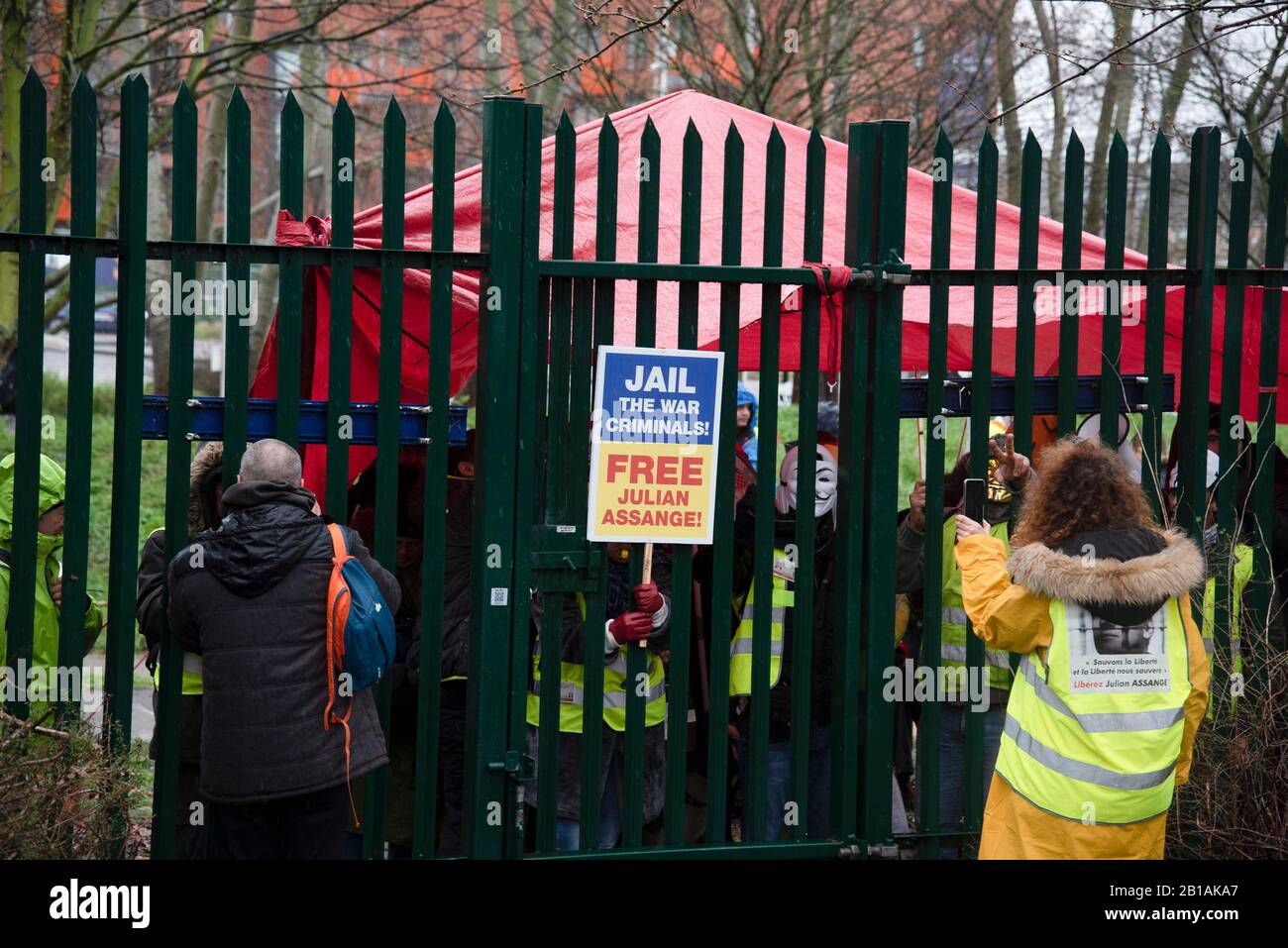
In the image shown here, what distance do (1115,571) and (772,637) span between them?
154 centimetres

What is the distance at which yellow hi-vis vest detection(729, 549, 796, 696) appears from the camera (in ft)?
17.2

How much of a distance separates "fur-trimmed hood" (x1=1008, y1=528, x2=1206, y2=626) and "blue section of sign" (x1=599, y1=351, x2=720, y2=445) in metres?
1.10

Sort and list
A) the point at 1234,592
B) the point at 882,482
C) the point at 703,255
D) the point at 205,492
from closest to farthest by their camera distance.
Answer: the point at 882,482, the point at 205,492, the point at 1234,592, the point at 703,255

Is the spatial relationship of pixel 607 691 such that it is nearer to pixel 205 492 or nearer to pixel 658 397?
pixel 658 397

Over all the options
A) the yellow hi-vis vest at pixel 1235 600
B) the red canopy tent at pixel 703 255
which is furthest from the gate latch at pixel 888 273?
the yellow hi-vis vest at pixel 1235 600

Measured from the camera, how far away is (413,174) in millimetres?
25719

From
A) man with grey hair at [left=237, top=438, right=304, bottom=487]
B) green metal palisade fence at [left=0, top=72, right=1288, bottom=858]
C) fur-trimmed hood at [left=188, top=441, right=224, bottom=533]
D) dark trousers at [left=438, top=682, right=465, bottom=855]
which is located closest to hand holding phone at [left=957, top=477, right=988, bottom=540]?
green metal palisade fence at [left=0, top=72, right=1288, bottom=858]

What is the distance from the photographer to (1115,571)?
416 cm

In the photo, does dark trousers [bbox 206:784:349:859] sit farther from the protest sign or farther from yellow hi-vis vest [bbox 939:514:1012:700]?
yellow hi-vis vest [bbox 939:514:1012:700]

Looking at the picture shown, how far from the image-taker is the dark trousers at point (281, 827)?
4.41 m

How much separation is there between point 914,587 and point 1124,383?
105 centimetres

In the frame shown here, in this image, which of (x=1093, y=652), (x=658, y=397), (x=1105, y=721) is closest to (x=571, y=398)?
(x=658, y=397)

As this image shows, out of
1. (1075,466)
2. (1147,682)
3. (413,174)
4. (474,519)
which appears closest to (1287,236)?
(1075,466)

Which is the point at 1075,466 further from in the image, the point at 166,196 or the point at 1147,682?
the point at 166,196
